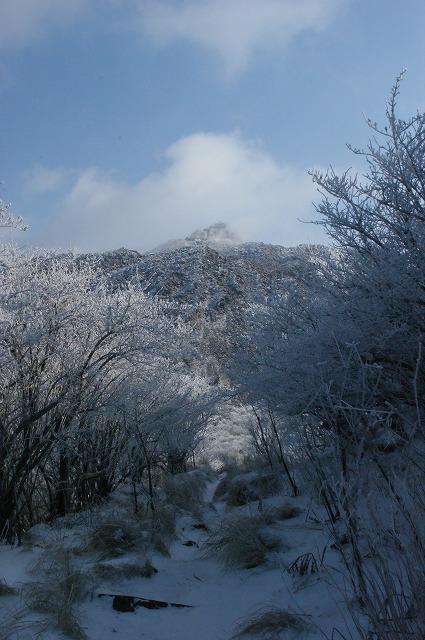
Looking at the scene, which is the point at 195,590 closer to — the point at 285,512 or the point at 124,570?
the point at 124,570

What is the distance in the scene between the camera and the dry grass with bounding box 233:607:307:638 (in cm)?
455

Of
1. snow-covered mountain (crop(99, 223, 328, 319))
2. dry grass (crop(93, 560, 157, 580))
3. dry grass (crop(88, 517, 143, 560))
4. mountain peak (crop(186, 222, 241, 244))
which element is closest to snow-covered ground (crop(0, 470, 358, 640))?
dry grass (crop(93, 560, 157, 580))

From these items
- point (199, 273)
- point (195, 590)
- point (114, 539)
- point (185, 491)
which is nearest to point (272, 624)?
point (195, 590)

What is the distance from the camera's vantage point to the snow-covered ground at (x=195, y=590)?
15.7 ft

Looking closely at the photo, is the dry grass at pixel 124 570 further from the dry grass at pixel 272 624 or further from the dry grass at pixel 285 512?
the dry grass at pixel 285 512

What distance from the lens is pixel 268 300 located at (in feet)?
31.6

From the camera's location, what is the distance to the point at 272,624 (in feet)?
15.2

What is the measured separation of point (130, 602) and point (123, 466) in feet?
22.4

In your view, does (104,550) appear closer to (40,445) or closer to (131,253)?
(40,445)

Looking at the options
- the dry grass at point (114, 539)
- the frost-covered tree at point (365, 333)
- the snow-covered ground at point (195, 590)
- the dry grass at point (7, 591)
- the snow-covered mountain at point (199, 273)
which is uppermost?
the snow-covered mountain at point (199, 273)

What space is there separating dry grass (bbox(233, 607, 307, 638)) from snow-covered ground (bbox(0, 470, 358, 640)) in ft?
0.15

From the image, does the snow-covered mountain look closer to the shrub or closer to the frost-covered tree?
the shrub

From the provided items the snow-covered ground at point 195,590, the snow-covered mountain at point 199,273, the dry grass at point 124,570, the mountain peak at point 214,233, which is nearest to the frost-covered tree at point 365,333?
the snow-covered ground at point 195,590

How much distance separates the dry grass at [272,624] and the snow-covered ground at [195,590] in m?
0.04
